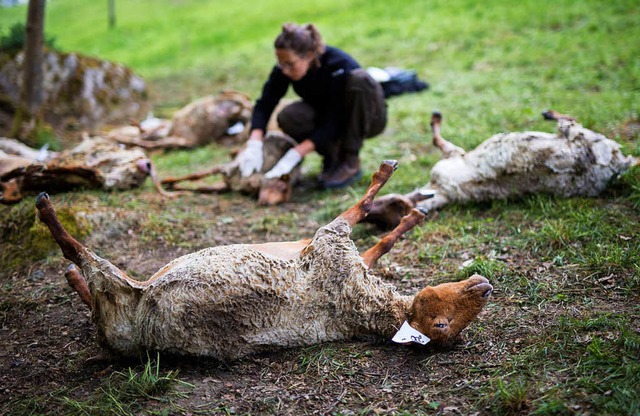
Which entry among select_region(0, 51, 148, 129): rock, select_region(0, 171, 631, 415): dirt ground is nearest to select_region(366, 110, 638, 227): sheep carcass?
select_region(0, 171, 631, 415): dirt ground

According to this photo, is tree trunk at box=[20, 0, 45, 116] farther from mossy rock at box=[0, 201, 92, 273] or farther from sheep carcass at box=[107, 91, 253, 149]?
mossy rock at box=[0, 201, 92, 273]

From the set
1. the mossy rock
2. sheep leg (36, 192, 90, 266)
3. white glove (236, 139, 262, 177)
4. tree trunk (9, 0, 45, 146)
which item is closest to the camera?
sheep leg (36, 192, 90, 266)

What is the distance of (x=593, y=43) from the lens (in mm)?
8594

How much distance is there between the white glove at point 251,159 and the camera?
5.09 m

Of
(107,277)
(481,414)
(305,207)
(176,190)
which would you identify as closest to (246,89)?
(176,190)

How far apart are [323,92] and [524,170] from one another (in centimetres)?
200

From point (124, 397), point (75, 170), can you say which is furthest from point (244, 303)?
point (75, 170)

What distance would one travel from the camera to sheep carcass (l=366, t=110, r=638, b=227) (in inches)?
155

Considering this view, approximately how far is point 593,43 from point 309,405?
26.8 feet

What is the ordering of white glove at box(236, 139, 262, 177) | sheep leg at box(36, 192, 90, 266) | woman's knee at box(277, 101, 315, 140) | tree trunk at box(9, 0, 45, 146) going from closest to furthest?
sheep leg at box(36, 192, 90, 266) → white glove at box(236, 139, 262, 177) → woman's knee at box(277, 101, 315, 140) → tree trunk at box(9, 0, 45, 146)

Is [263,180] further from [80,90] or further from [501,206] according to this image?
[80,90]

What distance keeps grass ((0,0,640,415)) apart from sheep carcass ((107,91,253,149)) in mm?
251

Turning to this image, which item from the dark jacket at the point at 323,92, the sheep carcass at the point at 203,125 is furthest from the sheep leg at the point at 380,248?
the sheep carcass at the point at 203,125

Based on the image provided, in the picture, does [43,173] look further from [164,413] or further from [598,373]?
[598,373]
